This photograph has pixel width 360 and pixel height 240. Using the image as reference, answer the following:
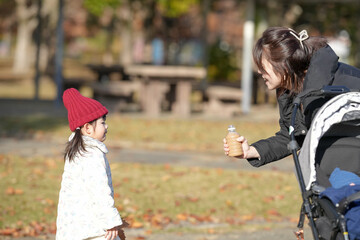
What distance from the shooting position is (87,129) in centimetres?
432

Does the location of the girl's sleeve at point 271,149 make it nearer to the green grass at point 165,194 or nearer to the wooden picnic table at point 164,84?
the green grass at point 165,194

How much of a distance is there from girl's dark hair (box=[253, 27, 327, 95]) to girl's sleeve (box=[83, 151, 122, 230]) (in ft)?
3.87

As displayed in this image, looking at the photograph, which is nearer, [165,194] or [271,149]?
[271,149]

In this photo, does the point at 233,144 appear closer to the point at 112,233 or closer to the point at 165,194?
the point at 112,233

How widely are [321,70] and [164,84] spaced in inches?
531

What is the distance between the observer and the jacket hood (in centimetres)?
388

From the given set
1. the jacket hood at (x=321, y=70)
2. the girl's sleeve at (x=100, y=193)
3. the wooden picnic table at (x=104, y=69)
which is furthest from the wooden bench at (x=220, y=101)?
the jacket hood at (x=321, y=70)

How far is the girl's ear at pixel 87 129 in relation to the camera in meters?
4.30

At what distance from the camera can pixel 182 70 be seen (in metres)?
17.0

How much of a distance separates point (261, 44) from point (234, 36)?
192 feet

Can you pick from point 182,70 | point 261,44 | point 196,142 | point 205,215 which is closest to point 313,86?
point 261,44

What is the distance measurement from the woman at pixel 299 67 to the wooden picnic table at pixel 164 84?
1226 cm

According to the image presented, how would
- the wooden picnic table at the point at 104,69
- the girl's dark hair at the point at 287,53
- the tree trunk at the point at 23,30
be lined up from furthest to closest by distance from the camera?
the tree trunk at the point at 23,30, the wooden picnic table at the point at 104,69, the girl's dark hair at the point at 287,53

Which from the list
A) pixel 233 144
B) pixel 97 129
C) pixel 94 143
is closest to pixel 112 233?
pixel 94 143
